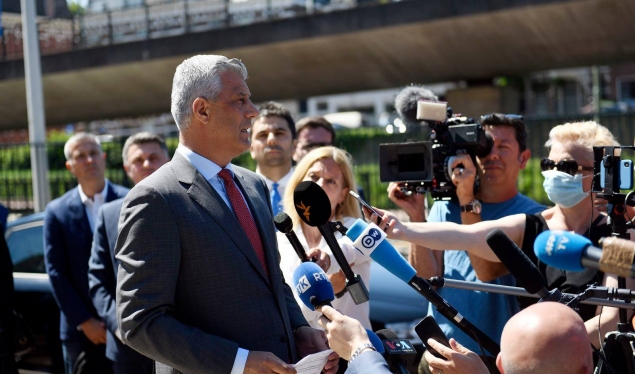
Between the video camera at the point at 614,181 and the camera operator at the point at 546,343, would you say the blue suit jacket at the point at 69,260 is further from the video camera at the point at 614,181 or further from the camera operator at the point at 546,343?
the camera operator at the point at 546,343

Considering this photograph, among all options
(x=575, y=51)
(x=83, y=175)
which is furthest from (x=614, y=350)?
(x=575, y=51)

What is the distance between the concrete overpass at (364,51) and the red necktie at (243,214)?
11066 mm

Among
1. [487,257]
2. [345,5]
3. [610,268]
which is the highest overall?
[345,5]

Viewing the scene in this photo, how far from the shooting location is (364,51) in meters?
15.5

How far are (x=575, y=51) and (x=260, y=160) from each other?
1089 centimetres

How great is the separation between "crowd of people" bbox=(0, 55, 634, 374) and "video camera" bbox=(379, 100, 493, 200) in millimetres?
82

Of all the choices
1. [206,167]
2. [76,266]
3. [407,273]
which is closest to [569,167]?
[407,273]

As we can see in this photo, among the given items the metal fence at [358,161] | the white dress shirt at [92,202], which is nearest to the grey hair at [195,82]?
the white dress shirt at [92,202]

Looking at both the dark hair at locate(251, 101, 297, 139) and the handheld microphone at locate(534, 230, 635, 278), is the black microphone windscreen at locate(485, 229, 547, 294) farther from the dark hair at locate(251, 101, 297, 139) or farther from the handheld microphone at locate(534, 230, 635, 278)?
the dark hair at locate(251, 101, 297, 139)

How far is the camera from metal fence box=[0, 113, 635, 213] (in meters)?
9.56

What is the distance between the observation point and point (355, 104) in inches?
1823

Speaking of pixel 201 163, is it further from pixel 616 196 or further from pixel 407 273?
pixel 616 196

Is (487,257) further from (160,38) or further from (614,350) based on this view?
(160,38)

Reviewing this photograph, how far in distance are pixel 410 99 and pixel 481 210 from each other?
0.76 m
